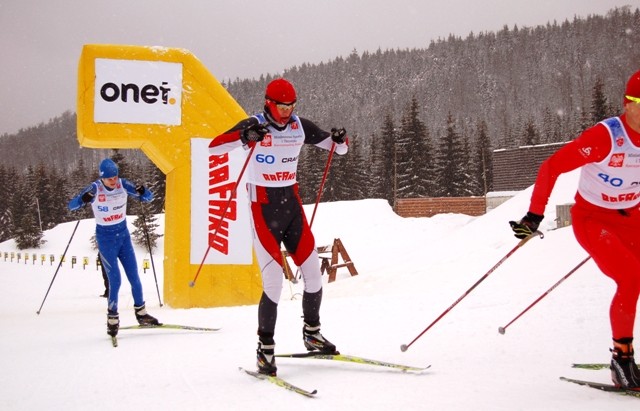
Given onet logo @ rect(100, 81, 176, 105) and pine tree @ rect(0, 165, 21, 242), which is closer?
onet logo @ rect(100, 81, 176, 105)

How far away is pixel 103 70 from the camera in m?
9.23

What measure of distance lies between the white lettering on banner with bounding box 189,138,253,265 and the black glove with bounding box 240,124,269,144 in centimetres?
549

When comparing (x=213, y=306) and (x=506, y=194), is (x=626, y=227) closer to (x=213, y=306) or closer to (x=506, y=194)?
(x=213, y=306)

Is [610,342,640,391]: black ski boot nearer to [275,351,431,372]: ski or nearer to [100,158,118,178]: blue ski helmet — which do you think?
[275,351,431,372]: ski

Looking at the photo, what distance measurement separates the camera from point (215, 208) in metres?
9.49

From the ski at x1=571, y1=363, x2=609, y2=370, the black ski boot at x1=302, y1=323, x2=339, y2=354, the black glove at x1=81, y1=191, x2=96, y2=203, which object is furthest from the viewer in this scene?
the black glove at x1=81, y1=191, x2=96, y2=203

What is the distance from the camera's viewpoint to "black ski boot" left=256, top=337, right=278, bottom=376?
389 cm

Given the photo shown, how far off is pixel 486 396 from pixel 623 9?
159214mm

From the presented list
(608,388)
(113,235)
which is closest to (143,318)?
(113,235)

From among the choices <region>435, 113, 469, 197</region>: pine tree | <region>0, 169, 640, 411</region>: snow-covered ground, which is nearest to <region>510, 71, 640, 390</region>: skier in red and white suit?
<region>0, 169, 640, 411</region>: snow-covered ground

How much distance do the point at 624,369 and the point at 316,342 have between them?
2179 millimetres

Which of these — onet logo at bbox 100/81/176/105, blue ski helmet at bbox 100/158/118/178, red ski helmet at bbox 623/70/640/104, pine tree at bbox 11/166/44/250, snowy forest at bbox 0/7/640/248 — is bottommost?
pine tree at bbox 11/166/44/250

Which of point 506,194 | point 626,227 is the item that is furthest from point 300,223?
point 506,194

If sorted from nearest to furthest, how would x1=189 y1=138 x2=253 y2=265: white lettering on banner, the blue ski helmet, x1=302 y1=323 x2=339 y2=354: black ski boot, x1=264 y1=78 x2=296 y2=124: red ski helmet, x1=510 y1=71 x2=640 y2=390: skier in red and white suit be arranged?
1. x1=510 y1=71 x2=640 y2=390: skier in red and white suit
2. x1=264 y1=78 x2=296 y2=124: red ski helmet
3. x1=302 y1=323 x2=339 y2=354: black ski boot
4. the blue ski helmet
5. x1=189 y1=138 x2=253 y2=265: white lettering on banner
